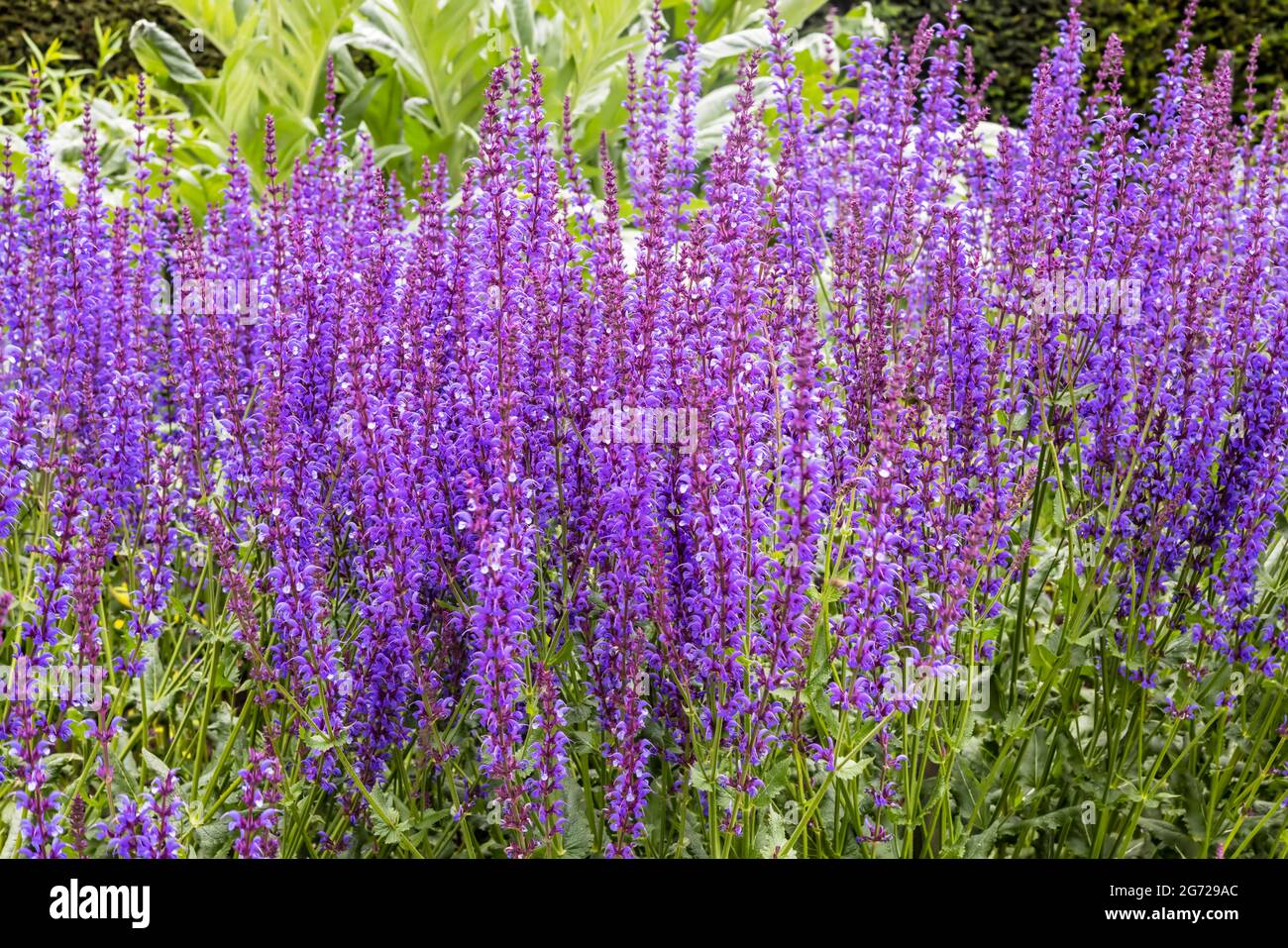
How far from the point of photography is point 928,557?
3299 millimetres

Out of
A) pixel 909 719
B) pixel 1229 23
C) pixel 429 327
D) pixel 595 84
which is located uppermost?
pixel 1229 23

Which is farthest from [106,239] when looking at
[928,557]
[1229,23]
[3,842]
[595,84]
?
[1229,23]

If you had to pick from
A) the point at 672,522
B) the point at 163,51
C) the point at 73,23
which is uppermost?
the point at 73,23

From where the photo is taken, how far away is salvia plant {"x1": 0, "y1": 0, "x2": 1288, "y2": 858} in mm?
2756

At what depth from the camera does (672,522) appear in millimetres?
2883

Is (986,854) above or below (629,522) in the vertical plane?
below

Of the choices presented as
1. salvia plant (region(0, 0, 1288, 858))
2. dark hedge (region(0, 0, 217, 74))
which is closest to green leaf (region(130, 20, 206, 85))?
dark hedge (region(0, 0, 217, 74))

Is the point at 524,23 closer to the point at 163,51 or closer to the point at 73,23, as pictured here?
the point at 163,51

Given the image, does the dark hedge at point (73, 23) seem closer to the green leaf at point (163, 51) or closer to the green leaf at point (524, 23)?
the green leaf at point (163, 51)

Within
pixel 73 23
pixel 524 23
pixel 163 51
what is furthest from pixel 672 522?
pixel 73 23

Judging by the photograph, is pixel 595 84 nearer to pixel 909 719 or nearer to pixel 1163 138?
pixel 1163 138

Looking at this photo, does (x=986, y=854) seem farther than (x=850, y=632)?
Yes

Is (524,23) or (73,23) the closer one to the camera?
(524,23)

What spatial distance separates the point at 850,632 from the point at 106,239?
301cm
